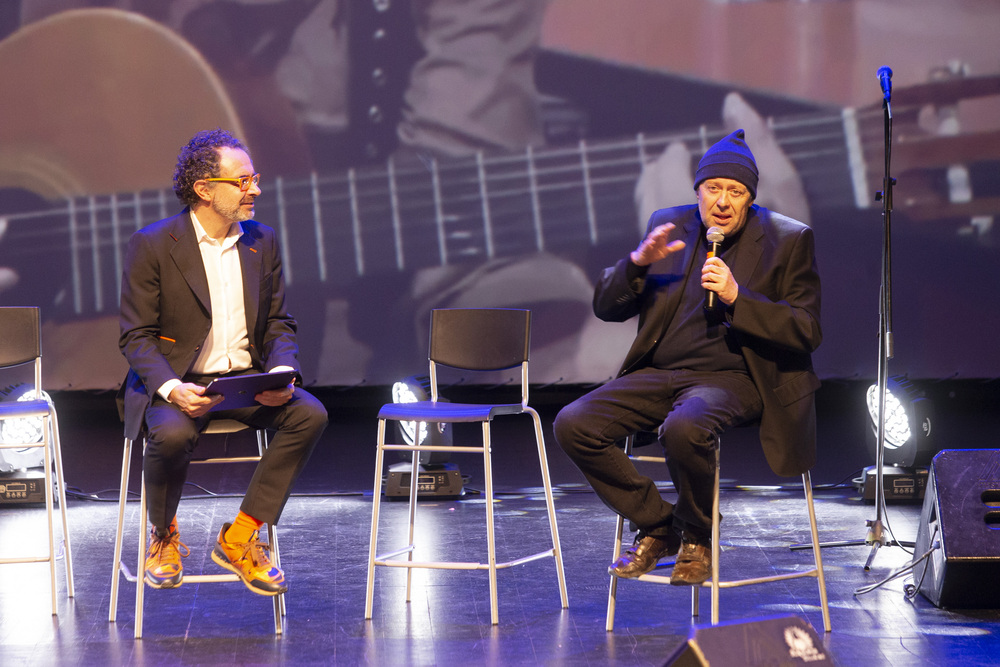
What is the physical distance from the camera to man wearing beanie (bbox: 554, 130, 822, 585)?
275 centimetres

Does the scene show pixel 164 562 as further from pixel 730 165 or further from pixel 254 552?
pixel 730 165

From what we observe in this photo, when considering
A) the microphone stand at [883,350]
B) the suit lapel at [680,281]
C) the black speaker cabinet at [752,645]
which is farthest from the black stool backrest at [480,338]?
the black speaker cabinet at [752,645]

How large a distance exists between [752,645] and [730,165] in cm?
151

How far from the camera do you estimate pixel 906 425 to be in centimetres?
442

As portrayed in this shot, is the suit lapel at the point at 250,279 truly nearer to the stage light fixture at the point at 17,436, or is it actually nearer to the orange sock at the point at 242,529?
the orange sock at the point at 242,529

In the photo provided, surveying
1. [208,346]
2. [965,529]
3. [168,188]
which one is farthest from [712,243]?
[168,188]

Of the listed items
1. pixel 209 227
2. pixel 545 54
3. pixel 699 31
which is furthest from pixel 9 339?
pixel 699 31

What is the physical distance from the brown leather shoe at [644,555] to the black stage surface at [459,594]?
0.18m

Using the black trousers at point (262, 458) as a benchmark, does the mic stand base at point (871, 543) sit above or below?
below

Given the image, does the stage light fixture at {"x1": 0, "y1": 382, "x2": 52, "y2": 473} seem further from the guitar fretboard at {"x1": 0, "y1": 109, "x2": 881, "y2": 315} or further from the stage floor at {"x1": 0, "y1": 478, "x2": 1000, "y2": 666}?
the guitar fretboard at {"x1": 0, "y1": 109, "x2": 881, "y2": 315}

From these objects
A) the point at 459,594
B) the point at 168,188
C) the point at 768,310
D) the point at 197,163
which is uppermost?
the point at 168,188

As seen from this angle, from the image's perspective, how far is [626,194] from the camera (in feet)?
20.0

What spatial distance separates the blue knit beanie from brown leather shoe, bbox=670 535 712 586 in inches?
38.3

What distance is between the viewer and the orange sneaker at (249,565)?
2.85m
